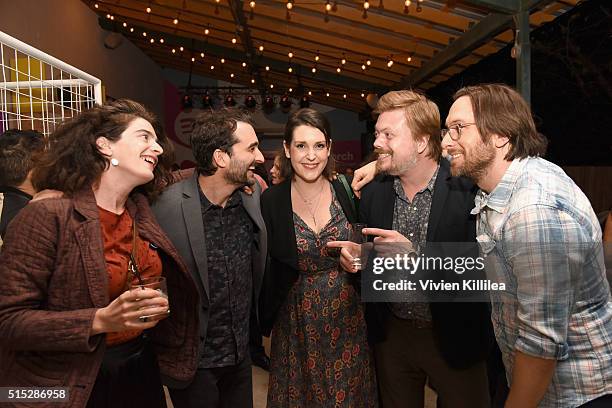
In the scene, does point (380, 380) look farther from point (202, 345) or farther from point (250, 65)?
point (250, 65)

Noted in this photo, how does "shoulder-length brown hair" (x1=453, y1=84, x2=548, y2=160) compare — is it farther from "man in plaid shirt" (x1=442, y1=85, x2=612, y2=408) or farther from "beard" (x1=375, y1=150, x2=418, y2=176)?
"beard" (x1=375, y1=150, x2=418, y2=176)

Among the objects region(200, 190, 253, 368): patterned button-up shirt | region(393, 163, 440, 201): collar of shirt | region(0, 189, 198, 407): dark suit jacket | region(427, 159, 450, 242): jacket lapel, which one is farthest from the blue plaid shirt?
region(0, 189, 198, 407): dark suit jacket

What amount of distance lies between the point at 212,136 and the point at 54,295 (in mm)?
944

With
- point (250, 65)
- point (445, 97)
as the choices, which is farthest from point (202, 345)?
point (250, 65)

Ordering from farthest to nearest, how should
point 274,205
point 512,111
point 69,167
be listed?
point 274,205 < point 69,167 < point 512,111

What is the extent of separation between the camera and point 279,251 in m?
2.14

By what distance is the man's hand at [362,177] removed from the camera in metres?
2.18

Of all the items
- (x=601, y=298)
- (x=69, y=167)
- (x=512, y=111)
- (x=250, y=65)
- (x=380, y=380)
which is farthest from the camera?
(x=250, y=65)

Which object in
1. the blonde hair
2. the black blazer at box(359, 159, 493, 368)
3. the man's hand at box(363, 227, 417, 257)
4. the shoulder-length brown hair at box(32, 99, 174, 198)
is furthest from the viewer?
the blonde hair

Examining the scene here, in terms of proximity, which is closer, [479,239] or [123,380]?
[479,239]

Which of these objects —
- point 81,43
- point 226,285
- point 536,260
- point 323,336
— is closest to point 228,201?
point 226,285

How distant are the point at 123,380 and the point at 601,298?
150 centimetres

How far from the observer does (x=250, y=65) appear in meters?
9.37

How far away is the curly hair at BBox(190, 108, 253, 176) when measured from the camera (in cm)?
203
